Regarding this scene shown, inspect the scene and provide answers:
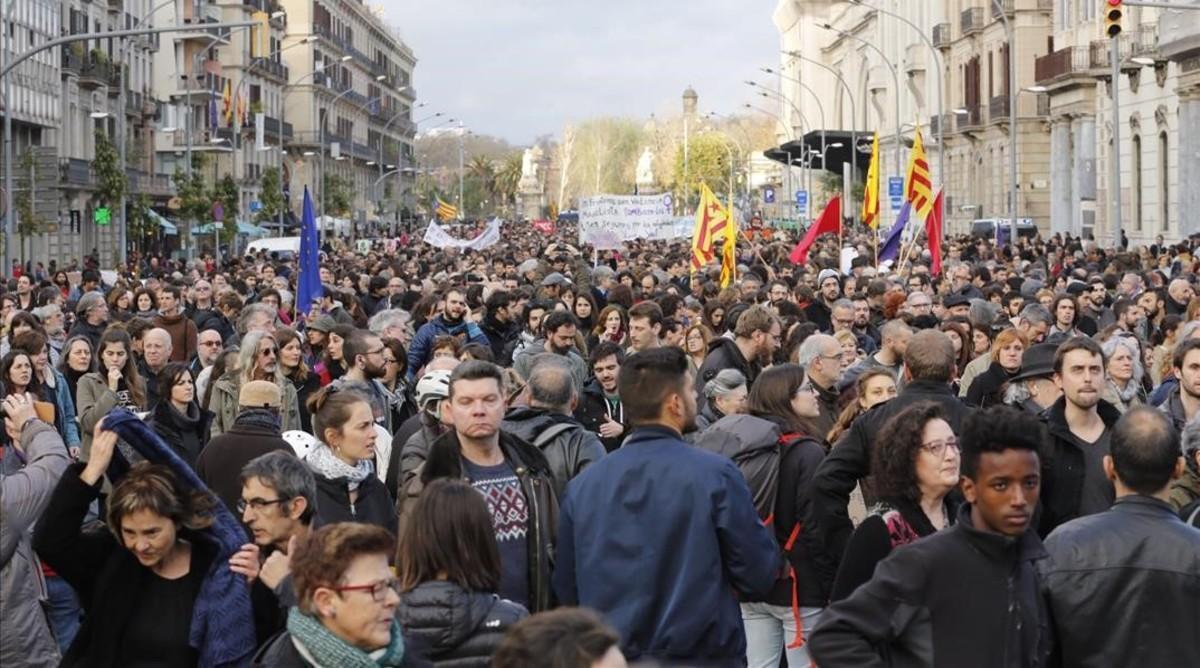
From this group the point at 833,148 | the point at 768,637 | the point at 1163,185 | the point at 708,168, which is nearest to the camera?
the point at 768,637

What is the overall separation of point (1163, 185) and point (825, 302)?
31146 mm

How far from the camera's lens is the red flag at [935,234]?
93.5ft

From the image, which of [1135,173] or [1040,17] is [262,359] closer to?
[1135,173]

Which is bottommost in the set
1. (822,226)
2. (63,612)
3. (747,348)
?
(63,612)

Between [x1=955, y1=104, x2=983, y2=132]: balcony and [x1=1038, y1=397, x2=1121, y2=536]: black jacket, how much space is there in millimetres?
68006

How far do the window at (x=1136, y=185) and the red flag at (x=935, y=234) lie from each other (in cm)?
2346

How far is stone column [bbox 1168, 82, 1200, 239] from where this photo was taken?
156 feet

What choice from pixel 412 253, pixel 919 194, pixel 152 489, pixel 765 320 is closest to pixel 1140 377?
pixel 765 320

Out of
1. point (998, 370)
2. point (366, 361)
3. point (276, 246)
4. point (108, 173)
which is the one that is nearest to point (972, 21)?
point (276, 246)

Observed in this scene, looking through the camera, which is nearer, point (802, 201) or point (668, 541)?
point (668, 541)

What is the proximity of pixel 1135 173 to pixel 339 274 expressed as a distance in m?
24.6

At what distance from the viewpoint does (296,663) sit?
18.0ft

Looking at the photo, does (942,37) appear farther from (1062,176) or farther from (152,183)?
(152,183)

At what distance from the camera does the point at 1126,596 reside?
241 inches
